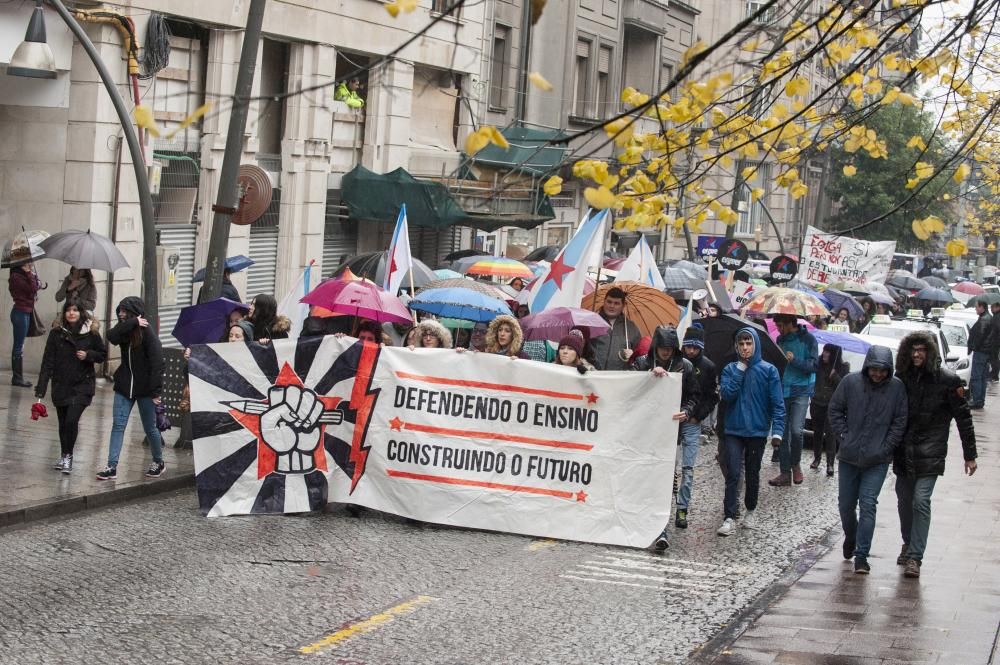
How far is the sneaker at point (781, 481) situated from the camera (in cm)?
1527

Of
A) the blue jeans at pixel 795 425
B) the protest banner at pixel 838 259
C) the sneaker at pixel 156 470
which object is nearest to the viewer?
the sneaker at pixel 156 470

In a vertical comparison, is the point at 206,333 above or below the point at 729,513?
above

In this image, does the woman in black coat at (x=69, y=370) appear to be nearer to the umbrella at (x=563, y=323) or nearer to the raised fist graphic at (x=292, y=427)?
the raised fist graphic at (x=292, y=427)

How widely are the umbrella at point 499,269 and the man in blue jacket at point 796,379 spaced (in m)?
7.12

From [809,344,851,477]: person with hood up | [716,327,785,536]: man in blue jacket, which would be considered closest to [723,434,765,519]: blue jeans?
[716,327,785,536]: man in blue jacket

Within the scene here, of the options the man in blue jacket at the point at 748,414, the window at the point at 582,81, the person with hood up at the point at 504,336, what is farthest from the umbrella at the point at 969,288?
the person with hood up at the point at 504,336

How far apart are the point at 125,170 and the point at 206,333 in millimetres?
5800

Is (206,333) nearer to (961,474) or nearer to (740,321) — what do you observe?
(740,321)

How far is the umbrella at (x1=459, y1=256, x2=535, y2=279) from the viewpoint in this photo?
2241cm

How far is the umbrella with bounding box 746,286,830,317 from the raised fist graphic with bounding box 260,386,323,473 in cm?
621

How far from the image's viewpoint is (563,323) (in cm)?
1457

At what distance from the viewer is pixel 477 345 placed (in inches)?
561

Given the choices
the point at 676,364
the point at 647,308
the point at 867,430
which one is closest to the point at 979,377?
the point at 647,308

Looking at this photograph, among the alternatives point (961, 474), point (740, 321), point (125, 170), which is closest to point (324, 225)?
point (125, 170)
